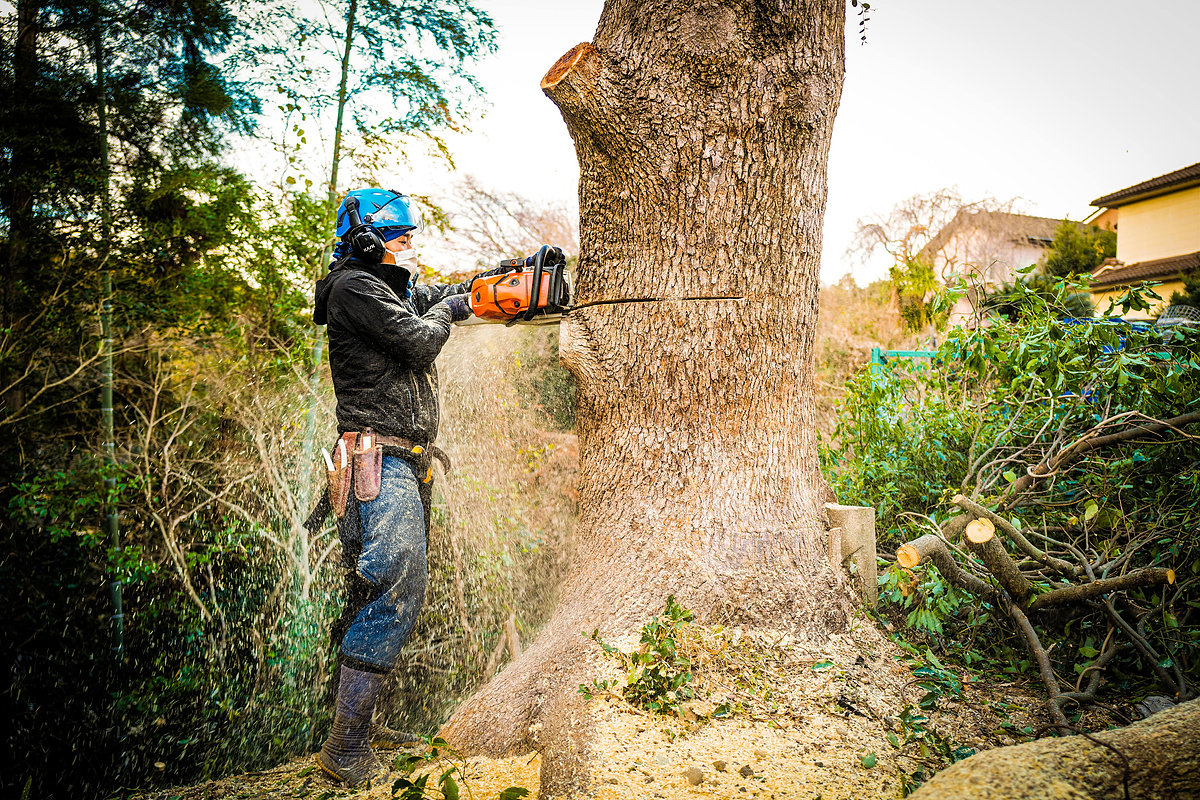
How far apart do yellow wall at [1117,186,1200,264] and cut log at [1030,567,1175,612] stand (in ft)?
58.3

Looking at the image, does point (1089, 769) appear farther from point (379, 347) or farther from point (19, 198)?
point (19, 198)

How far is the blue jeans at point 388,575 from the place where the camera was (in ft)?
7.03

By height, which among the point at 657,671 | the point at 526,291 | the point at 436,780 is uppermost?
the point at 526,291

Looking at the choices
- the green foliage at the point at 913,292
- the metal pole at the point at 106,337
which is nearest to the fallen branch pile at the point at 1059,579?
the metal pole at the point at 106,337

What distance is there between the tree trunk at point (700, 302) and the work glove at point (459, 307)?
0.48 m

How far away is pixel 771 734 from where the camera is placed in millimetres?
1835

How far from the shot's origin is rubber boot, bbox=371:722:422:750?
2.40m

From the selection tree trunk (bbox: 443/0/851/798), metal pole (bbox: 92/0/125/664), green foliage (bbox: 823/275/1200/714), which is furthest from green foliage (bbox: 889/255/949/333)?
metal pole (bbox: 92/0/125/664)

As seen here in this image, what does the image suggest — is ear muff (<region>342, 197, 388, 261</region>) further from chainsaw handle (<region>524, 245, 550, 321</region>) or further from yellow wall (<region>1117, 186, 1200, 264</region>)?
yellow wall (<region>1117, 186, 1200, 264</region>)

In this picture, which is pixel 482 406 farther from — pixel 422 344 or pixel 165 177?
pixel 165 177

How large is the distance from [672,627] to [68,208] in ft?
16.8

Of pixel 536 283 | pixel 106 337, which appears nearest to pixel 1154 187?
pixel 536 283

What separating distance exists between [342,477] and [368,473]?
0.43 ft

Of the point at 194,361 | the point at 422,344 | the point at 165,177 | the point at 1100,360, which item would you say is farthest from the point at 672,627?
the point at 165,177
